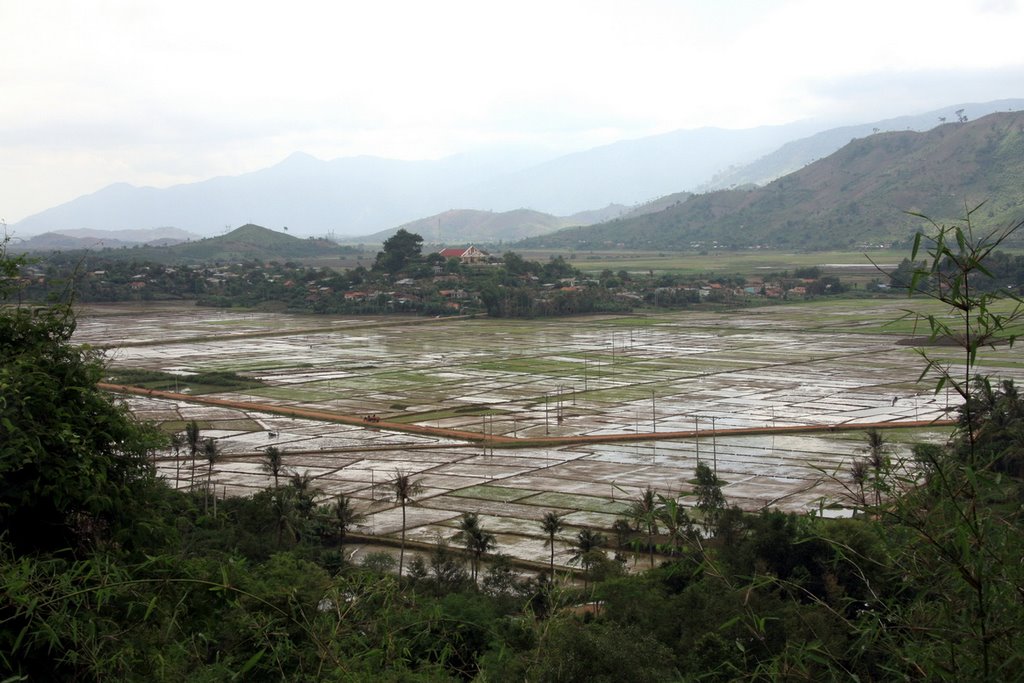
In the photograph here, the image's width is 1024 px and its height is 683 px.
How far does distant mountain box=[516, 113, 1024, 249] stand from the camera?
134875mm

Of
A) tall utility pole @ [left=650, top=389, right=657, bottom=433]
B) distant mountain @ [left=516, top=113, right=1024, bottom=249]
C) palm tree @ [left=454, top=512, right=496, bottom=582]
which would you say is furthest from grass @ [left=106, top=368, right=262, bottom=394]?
distant mountain @ [left=516, top=113, right=1024, bottom=249]

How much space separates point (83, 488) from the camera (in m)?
6.91

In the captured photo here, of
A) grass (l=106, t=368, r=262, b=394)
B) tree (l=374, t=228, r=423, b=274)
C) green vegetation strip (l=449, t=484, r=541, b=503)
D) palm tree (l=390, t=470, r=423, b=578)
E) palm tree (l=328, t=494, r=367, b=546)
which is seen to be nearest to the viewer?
palm tree (l=390, t=470, r=423, b=578)

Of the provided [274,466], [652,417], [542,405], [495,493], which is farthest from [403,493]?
[542,405]

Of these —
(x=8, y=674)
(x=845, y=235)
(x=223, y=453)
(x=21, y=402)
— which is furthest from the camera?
(x=845, y=235)

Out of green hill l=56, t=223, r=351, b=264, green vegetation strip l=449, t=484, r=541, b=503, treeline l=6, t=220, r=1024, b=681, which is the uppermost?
green hill l=56, t=223, r=351, b=264

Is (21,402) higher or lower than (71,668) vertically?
higher

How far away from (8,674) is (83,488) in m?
1.54

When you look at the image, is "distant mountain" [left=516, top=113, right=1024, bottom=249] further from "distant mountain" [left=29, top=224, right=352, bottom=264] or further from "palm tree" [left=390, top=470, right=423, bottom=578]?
"palm tree" [left=390, top=470, right=423, bottom=578]

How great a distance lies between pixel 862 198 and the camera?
154625mm

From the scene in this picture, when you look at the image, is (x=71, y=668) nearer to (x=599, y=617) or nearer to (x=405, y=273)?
(x=599, y=617)

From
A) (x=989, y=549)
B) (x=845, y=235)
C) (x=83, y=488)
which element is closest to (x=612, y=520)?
(x=83, y=488)

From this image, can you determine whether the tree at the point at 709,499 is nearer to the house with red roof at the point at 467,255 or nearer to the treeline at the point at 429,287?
the treeline at the point at 429,287

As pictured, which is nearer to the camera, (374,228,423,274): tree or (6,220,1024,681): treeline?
(6,220,1024,681): treeline
